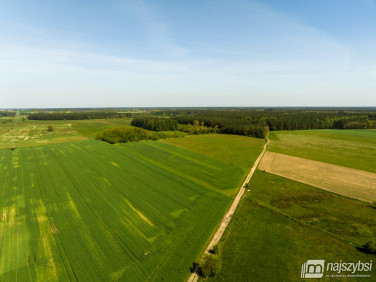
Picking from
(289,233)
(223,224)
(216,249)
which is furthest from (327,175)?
(216,249)

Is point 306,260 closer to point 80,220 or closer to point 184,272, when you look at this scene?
point 184,272

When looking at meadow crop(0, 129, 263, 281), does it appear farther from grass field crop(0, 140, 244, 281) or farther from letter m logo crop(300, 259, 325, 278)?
letter m logo crop(300, 259, 325, 278)

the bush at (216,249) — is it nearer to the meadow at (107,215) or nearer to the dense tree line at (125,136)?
the meadow at (107,215)

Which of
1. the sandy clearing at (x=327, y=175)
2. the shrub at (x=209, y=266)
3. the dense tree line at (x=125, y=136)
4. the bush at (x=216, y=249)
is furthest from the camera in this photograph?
the dense tree line at (x=125, y=136)

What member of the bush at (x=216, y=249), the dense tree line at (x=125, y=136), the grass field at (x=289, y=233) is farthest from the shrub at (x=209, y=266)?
the dense tree line at (x=125, y=136)

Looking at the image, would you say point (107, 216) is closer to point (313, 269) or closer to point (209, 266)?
point (209, 266)

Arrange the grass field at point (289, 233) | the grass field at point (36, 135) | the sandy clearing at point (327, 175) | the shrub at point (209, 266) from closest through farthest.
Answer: the shrub at point (209, 266)
the grass field at point (289, 233)
the sandy clearing at point (327, 175)
the grass field at point (36, 135)
